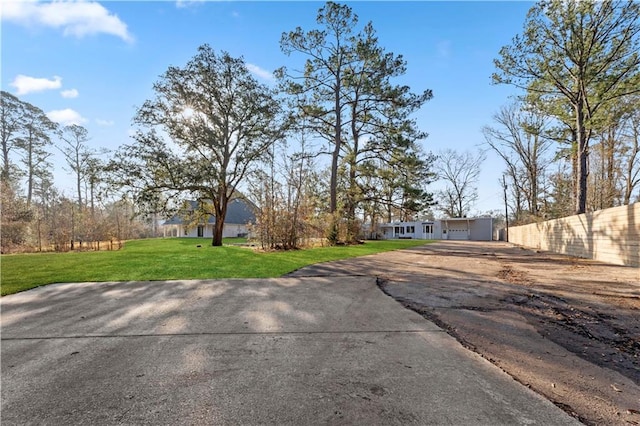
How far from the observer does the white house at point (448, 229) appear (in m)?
35.1

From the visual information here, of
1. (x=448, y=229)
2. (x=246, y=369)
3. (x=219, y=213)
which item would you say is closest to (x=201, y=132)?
(x=219, y=213)

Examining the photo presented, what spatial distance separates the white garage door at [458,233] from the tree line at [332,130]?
550 inches

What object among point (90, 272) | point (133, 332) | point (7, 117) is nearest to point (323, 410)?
point (133, 332)

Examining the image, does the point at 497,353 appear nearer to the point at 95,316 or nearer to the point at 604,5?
the point at 95,316

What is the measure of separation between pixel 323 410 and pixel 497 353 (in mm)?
1630

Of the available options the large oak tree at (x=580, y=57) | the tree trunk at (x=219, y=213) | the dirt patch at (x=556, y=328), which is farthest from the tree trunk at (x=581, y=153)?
the tree trunk at (x=219, y=213)

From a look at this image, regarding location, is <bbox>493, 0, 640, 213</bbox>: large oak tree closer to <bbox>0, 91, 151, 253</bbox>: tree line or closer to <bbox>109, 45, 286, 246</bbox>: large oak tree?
<bbox>109, 45, 286, 246</bbox>: large oak tree

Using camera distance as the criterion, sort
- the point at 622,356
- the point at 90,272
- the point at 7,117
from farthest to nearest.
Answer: the point at 7,117 < the point at 90,272 < the point at 622,356

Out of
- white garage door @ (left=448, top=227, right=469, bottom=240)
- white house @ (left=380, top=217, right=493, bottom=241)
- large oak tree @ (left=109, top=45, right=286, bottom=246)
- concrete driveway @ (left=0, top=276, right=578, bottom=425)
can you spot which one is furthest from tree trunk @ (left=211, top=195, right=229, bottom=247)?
white garage door @ (left=448, top=227, right=469, bottom=240)

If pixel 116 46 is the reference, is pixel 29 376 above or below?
below

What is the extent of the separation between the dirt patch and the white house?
3128 cm

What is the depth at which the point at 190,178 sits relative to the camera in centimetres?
1444

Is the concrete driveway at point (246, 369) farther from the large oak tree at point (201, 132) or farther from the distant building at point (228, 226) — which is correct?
the distant building at point (228, 226)

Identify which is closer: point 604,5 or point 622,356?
point 622,356
